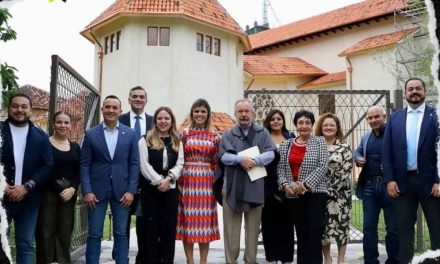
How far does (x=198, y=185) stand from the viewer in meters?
5.24

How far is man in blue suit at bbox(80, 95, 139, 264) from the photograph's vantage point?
4793 mm

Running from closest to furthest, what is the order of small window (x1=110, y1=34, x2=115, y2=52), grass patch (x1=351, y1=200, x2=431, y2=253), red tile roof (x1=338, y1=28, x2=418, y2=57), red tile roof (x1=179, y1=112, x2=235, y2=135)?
grass patch (x1=351, y1=200, x2=431, y2=253) → red tile roof (x1=179, y1=112, x2=235, y2=135) → small window (x1=110, y1=34, x2=115, y2=52) → red tile roof (x1=338, y1=28, x2=418, y2=57)

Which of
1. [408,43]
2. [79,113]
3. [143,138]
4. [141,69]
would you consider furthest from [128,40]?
[143,138]

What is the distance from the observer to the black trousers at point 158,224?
500cm

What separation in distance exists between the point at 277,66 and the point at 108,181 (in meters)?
24.2

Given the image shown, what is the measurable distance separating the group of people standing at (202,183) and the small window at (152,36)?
1522 cm

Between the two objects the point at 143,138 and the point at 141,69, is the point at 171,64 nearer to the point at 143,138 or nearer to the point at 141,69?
the point at 141,69

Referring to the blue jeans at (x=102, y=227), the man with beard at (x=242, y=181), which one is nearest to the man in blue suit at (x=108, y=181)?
the blue jeans at (x=102, y=227)

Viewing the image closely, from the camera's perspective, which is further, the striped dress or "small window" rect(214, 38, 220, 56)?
"small window" rect(214, 38, 220, 56)

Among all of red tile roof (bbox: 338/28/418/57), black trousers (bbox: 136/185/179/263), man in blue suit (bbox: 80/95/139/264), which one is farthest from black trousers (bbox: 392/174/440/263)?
red tile roof (bbox: 338/28/418/57)

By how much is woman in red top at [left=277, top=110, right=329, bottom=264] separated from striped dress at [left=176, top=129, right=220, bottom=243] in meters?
0.78

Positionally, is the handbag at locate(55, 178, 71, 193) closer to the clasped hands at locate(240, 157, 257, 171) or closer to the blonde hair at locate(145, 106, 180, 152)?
the blonde hair at locate(145, 106, 180, 152)

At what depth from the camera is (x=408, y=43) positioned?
1980cm

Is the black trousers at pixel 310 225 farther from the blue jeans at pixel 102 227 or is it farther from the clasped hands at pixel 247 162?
the blue jeans at pixel 102 227
